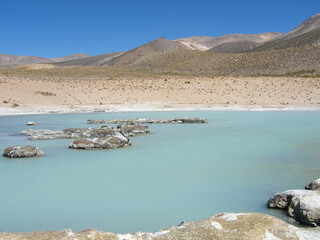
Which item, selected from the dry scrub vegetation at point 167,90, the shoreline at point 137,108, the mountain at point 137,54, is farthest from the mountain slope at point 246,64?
the mountain at point 137,54

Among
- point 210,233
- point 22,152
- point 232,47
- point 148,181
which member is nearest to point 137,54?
point 232,47

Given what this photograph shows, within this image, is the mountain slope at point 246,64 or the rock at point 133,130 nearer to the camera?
the rock at point 133,130

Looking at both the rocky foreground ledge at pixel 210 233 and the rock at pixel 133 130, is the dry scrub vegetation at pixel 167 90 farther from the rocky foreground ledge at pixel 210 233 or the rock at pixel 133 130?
the rocky foreground ledge at pixel 210 233

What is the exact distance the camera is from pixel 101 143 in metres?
11.2

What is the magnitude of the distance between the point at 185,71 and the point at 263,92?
27.7 metres

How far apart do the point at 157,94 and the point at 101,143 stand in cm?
2505

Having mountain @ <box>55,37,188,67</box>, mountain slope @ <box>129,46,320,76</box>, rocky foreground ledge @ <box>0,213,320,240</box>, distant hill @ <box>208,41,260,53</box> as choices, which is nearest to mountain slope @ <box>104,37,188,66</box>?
mountain @ <box>55,37,188,67</box>

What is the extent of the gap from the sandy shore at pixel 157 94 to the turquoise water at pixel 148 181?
53.0ft

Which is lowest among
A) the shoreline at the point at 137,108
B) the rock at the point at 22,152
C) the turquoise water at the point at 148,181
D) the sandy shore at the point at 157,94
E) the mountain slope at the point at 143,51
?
the turquoise water at the point at 148,181

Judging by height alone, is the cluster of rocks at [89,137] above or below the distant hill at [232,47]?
below

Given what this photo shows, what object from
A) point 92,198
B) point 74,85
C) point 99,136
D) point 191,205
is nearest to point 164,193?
point 191,205

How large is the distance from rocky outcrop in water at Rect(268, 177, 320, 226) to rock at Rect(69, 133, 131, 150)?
20.9ft

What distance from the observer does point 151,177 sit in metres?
7.59

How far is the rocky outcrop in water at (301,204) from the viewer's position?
4.72 meters
